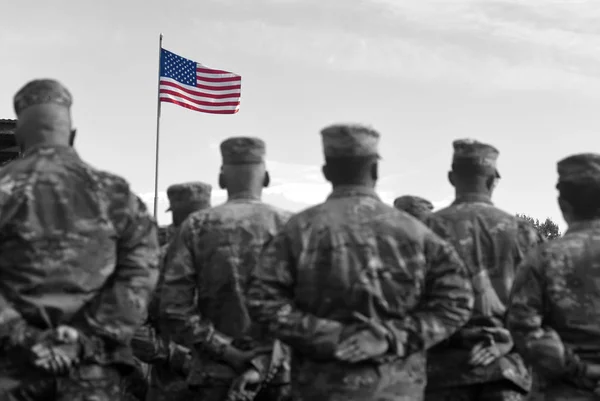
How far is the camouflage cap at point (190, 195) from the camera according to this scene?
10047mm

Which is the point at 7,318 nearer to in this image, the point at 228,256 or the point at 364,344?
the point at 364,344

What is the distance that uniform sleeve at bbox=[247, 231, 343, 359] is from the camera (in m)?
5.38

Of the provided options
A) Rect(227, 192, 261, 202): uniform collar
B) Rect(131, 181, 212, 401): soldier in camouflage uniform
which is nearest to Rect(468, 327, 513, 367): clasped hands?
Rect(227, 192, 261, 202): uniform collar

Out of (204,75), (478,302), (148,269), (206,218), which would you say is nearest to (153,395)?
(206,218)

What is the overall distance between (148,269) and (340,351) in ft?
3.66

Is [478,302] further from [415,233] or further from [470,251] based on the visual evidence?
[415,233]

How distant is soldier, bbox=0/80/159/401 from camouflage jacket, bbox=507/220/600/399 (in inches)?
83.1

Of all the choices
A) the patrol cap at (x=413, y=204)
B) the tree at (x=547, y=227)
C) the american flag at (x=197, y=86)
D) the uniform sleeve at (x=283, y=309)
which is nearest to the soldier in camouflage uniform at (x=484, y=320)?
the patrol cap at (x=413, y=204)

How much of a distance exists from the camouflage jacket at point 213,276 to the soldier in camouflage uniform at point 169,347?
163 cm

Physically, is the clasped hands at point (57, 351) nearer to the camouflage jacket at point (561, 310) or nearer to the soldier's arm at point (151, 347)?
the camouflage jacket at point (561, 310)

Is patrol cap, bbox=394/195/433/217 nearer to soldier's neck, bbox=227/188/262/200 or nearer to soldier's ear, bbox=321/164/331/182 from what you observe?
soldier's neck, bbox=227/188/262/200

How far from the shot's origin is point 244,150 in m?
7.71

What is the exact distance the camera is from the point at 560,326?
5953mm

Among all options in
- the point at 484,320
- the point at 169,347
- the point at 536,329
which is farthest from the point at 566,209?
the point at 169,347
